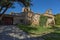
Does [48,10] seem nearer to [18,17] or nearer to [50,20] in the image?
[50,20]

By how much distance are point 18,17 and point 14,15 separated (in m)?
1.59

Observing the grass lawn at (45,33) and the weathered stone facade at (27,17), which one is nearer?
the grass lawn at (45,33)

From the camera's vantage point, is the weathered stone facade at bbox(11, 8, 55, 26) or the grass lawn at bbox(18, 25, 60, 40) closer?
the grass lawn at bbox(18, 25, 60, 40)

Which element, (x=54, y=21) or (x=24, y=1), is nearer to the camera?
(x=24, y=1)

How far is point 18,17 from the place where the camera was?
43500 mm

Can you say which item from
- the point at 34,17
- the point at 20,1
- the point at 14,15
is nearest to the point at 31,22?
the point at 34,17

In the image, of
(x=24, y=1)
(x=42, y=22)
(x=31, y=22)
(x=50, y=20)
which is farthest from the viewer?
(x=50, y=20)

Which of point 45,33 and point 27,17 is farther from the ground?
point 27,17

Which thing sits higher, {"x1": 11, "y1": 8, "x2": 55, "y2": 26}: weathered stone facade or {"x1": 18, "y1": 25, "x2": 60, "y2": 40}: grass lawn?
{"x1": 11, "y1": 8, "x2": 55, "y2": 26}: weathered stone facade

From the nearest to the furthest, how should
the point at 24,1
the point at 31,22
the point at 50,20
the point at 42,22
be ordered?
the point at 24,1, the point at 42,22, the point at 31,22, the point at 50,20

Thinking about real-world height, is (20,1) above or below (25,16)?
above

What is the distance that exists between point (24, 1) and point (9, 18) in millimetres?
12657

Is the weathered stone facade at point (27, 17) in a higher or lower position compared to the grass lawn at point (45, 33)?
higher

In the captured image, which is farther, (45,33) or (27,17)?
(27,17)
